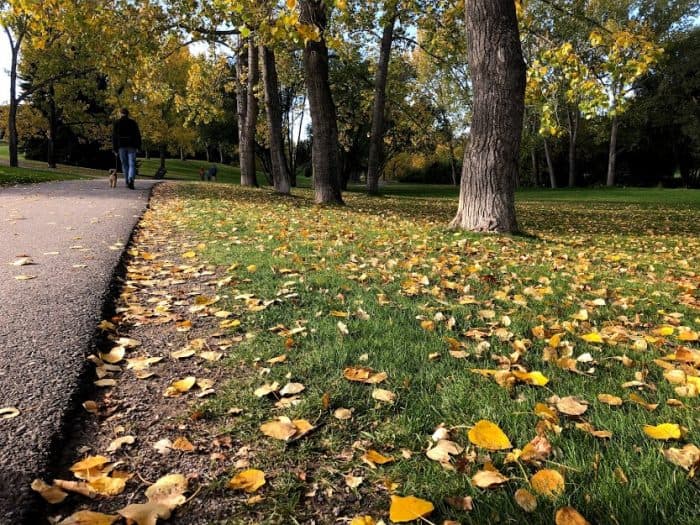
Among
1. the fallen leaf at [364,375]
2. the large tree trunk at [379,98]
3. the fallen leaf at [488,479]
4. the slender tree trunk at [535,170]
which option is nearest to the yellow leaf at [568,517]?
A: the fallen leaf at [488,479]

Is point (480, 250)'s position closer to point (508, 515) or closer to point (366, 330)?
point (366, 330)

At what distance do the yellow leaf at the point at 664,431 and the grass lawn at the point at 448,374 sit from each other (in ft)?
0.05

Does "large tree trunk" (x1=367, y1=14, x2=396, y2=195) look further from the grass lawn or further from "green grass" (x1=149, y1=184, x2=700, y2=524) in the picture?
the grass lawn

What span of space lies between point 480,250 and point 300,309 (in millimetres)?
3283

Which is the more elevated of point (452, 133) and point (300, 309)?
point (452, 133)

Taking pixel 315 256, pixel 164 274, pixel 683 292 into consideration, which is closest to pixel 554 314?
pixel 683 292

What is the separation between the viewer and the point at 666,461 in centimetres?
179

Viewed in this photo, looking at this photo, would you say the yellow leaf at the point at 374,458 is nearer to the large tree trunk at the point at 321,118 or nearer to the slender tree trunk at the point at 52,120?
the large tree trunk at the point at 321,118

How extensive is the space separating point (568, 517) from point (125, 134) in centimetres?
1387

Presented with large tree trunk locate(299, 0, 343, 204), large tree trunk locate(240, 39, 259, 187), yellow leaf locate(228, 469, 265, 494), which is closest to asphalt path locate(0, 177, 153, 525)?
yellow leaf locate(228, 469, 265, 494)

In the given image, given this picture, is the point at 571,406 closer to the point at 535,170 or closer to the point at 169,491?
the point at 169,491

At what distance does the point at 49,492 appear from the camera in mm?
1637

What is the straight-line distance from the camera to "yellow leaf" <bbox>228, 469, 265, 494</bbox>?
170 centimetres

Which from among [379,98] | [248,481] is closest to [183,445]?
[248,481]
